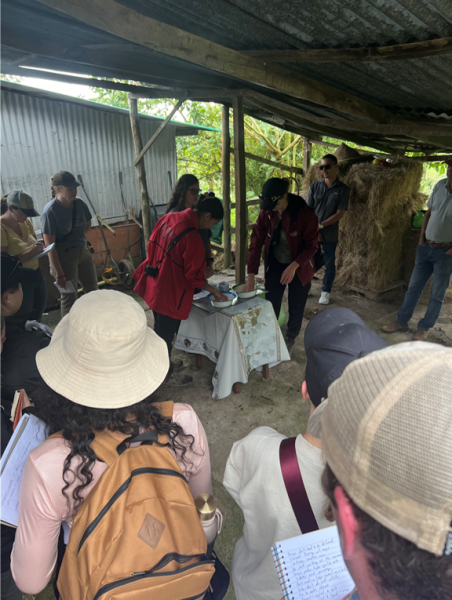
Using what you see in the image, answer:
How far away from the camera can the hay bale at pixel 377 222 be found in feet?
18.0

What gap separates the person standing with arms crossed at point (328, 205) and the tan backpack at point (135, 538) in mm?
4930

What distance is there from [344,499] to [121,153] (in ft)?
22.6

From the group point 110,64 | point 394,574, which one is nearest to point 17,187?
point 110,64

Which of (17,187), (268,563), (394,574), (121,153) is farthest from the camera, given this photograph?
(121,153)

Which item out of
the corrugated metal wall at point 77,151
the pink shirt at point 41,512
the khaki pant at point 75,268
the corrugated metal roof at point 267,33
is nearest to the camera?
the pink shirt at point 41,512

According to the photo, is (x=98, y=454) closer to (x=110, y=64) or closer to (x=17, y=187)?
(x=110, y=64)

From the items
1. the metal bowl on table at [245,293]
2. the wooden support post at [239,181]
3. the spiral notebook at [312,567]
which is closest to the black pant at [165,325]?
the metal bowl on table at [245,293]

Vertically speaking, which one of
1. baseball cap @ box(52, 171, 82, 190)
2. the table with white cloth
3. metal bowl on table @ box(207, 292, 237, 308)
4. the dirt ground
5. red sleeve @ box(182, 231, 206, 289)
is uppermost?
baseball cap @ box(52, 171, 82, 190)

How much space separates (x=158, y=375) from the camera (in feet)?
4.01

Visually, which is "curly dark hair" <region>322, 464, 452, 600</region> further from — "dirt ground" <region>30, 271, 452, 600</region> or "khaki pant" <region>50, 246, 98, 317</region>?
"khaki pant" <region>50, 246, 98, 317</region>

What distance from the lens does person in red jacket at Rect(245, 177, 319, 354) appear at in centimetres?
357

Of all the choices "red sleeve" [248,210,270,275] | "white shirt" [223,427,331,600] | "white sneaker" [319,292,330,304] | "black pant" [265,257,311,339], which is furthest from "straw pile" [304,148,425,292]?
"white shirt" [223,427,331,600]

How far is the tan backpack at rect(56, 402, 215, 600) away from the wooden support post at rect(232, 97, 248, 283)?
368cm

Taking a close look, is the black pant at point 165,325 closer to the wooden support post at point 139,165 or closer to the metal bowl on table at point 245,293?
the metal bowl on table at point 245,293
